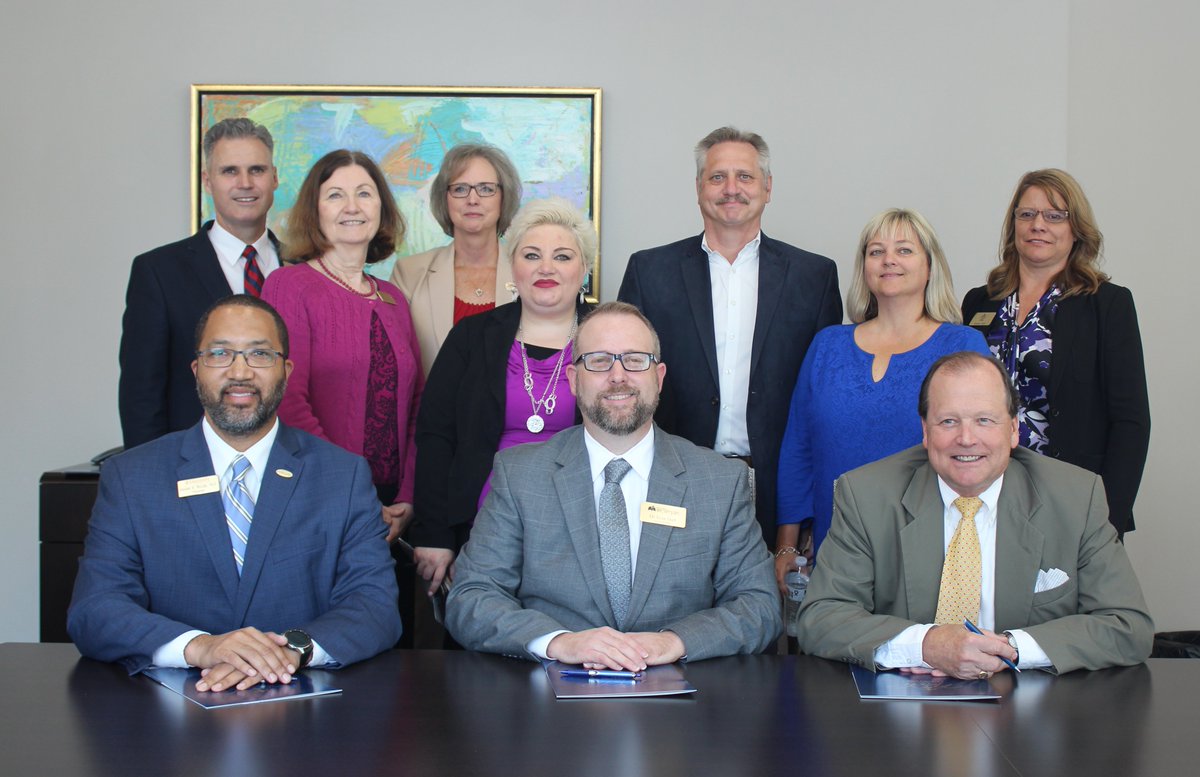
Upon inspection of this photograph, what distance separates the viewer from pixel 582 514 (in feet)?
8.58

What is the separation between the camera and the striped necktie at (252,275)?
12.0 ft

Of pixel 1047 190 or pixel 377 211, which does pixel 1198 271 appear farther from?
pixel 377 211

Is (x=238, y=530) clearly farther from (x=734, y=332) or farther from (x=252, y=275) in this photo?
(x=734, y=332)

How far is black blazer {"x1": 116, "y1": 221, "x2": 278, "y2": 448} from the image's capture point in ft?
11.2

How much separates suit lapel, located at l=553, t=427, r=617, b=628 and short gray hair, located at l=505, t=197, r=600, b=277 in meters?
0.82

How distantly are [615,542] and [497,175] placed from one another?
1.68 meters

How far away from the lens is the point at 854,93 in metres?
4.79

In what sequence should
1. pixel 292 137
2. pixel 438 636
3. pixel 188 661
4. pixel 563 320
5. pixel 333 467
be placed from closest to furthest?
1. pixel 188 661
2. pixel 333 467
3. pixel 563 320
4. pixel 438 636
5. pixel 292 137

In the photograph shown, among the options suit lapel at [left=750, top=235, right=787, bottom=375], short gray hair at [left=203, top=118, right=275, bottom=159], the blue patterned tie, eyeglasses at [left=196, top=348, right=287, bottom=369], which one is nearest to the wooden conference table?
the blue patterned tie

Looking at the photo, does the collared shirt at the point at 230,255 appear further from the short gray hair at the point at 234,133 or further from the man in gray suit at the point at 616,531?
the man in gray suit at the point at 616,531

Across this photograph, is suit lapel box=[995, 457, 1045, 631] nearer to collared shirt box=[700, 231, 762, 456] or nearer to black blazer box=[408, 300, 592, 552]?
collared shirt box=[700, 231, 762, 456]

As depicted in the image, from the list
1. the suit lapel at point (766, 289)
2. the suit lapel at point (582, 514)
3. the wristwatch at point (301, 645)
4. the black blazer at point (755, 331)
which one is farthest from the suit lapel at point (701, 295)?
the wristwatch at point (301, 645)

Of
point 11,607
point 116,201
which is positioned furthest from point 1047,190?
point 11,607

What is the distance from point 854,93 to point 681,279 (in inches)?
66.6
